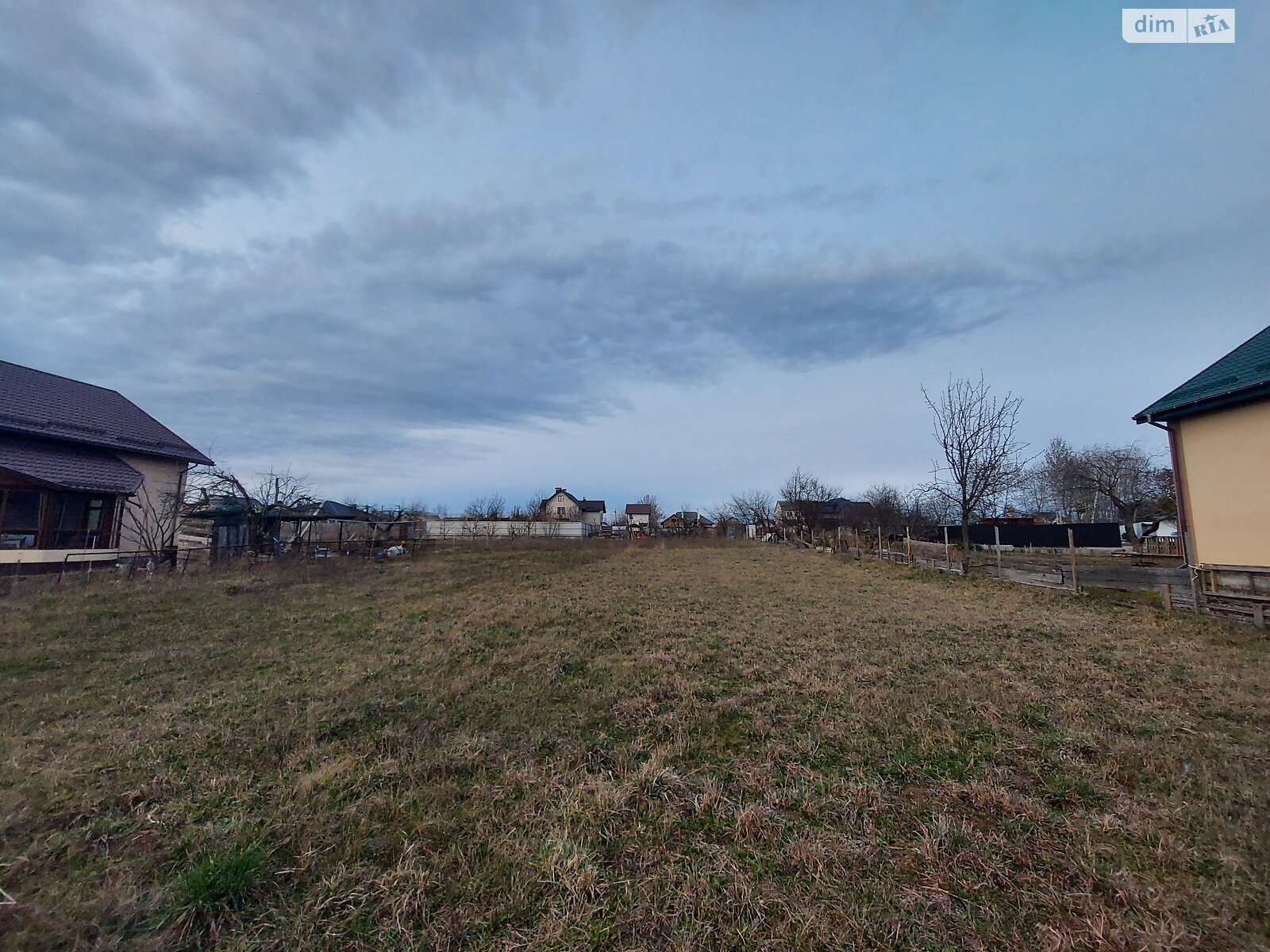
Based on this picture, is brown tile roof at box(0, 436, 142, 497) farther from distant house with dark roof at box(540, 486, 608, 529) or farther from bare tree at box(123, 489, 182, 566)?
distant house with dark roof at box(540, 486, 608, 529)

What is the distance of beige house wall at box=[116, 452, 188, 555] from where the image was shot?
17547 mm

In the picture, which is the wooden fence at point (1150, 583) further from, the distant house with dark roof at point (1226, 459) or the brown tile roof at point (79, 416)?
the brown tile roof at point (79, 416)

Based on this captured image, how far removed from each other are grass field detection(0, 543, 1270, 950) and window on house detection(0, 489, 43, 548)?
10.8m

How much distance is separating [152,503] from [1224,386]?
30.9 metres

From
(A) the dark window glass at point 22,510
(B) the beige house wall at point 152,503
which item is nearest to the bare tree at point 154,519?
(B) the beige house wall at point 152,503

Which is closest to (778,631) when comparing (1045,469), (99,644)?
(99,644)

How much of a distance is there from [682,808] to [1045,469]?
64.1 meters

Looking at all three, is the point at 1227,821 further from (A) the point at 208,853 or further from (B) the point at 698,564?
(B) the point at 698,564

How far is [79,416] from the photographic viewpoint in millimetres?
17766

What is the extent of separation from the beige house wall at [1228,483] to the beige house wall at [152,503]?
95.3 feet

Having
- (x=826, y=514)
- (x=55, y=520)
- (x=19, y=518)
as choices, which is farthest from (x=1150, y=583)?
(x=826, y=514)

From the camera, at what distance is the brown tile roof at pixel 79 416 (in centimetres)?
1588

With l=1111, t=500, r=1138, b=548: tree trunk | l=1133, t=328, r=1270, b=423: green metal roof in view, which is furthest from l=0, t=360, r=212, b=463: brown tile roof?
l=1111, t=500, r=1138, b=548: tree trunk

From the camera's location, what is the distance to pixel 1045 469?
51.4 meters
